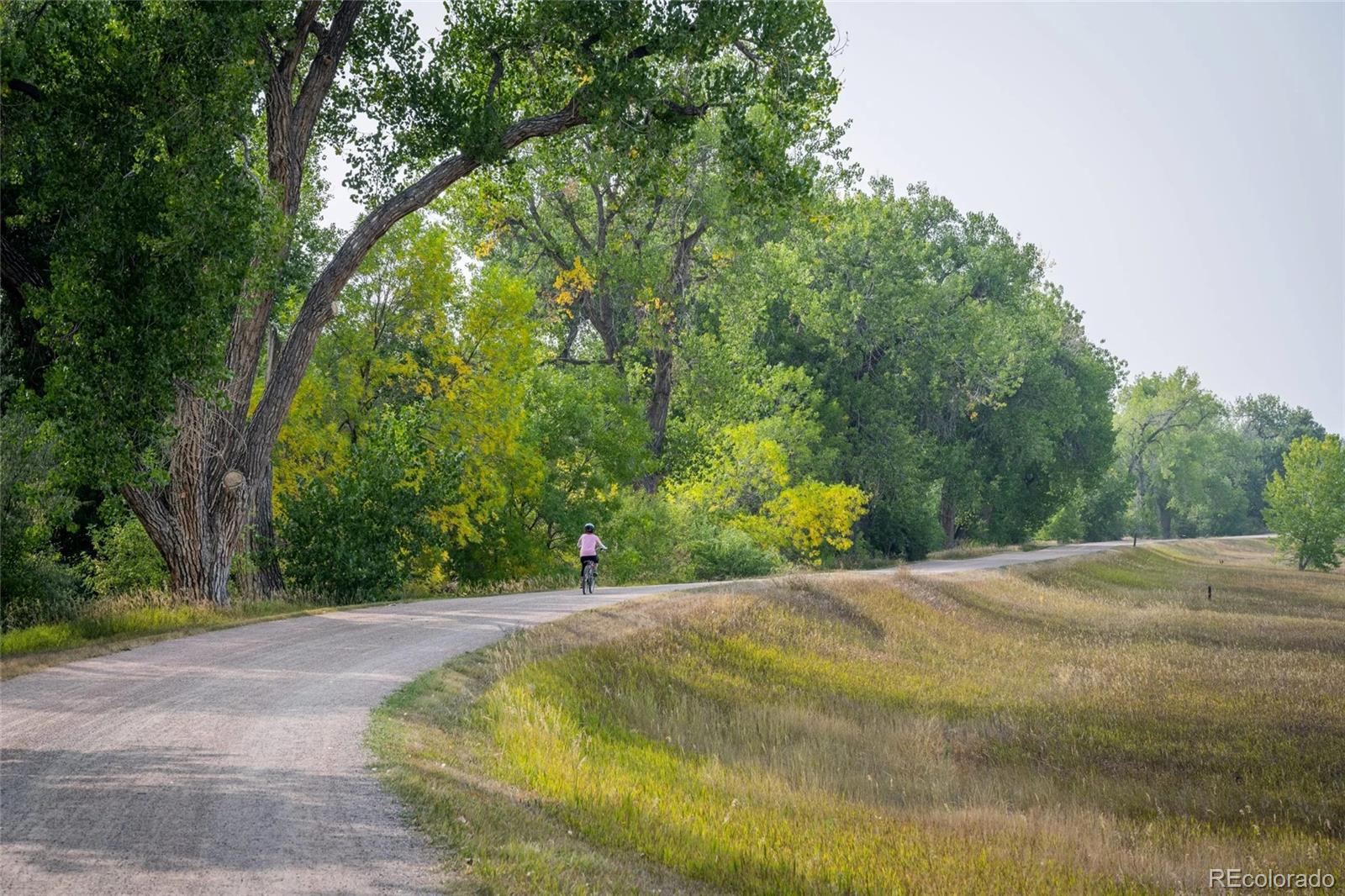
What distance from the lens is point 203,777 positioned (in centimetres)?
809

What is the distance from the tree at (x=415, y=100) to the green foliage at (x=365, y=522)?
2468mm

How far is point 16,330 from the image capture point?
17.3 m

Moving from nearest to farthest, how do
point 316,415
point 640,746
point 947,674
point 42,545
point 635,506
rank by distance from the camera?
point 640,746, point 42,545, point 947,674, point 316,415, point 635,506

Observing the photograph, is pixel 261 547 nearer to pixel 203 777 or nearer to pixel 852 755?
pixel 852 755

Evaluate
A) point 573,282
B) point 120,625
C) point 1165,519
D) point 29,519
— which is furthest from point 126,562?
point 1165,519

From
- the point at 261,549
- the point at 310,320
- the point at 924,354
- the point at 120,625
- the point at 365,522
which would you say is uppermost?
the point at 924,354

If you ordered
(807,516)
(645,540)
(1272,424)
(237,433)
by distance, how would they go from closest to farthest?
(237,433) < (645,540) < (807,516) < (1272,424)

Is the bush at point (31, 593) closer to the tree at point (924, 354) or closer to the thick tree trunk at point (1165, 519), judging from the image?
the tree at point (924, 354)

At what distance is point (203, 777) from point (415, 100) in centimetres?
1696

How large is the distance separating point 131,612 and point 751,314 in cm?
2975

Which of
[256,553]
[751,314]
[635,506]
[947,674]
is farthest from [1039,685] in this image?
[751,314]

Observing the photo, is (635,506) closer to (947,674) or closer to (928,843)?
(947,674)

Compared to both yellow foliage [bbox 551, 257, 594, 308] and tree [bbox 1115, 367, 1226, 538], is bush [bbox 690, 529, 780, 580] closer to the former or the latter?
yellow foliage [bbox 551, 257, 594, 308]

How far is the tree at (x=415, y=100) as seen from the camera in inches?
754
